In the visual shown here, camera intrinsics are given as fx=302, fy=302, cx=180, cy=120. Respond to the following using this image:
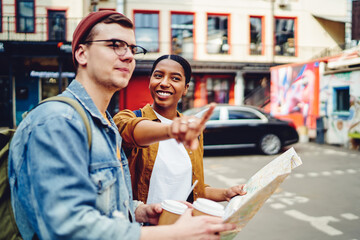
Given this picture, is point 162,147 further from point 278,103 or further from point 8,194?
point 278,103

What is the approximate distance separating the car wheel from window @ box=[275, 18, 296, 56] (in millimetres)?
12922

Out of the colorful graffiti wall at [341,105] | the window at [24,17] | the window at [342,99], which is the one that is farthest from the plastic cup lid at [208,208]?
the window at [24,17]

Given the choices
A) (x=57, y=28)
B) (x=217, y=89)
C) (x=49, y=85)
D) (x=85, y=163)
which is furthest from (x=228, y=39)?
(x=85, y=163)

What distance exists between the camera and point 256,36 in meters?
21.1

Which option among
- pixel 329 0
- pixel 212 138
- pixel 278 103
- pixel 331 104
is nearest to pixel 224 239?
pixel 212 138

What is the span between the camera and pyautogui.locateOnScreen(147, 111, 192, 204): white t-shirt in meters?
1.85

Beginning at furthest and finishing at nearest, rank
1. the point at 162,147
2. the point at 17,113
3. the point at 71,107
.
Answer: the point at 17,113, the point at 162,147, the point at 71,107

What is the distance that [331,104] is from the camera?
42.2ft

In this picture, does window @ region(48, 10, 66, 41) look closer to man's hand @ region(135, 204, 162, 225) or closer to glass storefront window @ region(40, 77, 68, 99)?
glass storefront window @ region(40, 77, 68, 99)

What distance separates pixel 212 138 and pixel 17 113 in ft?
42.2

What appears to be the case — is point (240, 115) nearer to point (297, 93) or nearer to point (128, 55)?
point (297, 93)

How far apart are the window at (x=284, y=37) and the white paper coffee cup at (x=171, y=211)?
21.6m

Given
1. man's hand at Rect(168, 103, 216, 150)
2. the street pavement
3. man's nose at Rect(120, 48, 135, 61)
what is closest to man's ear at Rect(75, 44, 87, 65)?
man's nose at Rect(120, 48, 135, 61)

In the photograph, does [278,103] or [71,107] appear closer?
[71,107]
